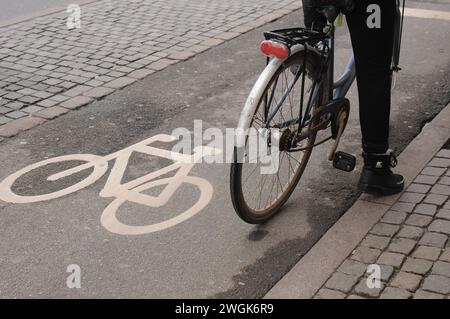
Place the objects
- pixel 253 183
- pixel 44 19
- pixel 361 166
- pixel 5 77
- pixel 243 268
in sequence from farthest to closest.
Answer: pixel 44 19, pixel 5 77, pixel 361 166, pixel 253 183, pixel 243 268

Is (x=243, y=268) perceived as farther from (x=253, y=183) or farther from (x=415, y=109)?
(x=415, y=109)

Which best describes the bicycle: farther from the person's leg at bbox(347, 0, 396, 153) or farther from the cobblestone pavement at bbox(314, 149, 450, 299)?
the cobblestone pavement at bbox(314, 149, 450, 299)

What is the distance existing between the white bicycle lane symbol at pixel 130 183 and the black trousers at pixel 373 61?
3.66ft

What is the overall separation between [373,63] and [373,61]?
0.5 inches

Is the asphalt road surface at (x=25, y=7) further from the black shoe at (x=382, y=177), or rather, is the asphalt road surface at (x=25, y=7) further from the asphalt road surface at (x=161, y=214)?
the black shoe at (x=382, y=177)

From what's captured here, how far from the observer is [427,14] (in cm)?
828

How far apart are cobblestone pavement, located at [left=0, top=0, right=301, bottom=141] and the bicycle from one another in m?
2.34

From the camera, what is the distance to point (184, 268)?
378cm

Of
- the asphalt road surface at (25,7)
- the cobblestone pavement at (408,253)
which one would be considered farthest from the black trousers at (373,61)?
the asphalt road surface at (25,7)

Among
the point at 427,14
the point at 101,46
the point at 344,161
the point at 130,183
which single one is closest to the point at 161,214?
the point at 130,183

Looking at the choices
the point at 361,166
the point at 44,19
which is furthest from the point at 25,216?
the point at 44,19

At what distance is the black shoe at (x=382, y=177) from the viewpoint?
14.3 ft

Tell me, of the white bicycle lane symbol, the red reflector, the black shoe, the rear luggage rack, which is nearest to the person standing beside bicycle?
the black shoe

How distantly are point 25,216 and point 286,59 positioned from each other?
73.7 inches
